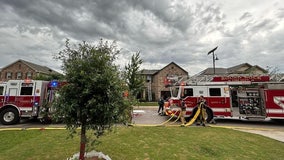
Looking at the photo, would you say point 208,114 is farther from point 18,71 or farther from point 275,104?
point 18,71

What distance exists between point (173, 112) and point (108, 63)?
363 inches

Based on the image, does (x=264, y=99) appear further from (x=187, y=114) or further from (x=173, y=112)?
(x=173, y=112)

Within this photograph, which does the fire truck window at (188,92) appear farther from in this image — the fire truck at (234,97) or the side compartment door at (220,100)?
the side compartment door at (220,100)

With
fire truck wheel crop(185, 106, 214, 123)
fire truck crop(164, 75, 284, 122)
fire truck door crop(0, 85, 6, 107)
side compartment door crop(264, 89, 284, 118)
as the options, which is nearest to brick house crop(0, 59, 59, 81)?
fire truck door crop(0, 85, 6, 107)

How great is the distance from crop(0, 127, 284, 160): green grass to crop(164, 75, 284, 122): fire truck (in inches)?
157

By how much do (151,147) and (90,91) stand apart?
3.54m

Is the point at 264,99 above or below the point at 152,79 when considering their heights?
below

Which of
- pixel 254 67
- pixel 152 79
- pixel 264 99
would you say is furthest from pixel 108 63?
pixel 254 67

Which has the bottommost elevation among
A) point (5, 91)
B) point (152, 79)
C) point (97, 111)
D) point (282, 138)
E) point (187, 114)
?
point (282, 138)

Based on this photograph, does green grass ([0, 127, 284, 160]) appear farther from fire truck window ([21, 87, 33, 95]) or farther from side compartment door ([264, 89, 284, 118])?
side compartment door ([264, 89, 284, 118])

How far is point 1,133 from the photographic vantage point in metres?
8.10

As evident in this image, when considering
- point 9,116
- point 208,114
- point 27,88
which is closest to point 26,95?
point 27,88

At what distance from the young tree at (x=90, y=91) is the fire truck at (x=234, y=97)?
887 cm

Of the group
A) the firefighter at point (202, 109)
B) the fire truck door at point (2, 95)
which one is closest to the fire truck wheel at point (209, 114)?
the firefighter at point (202, 109)
